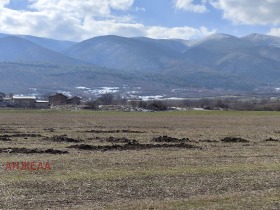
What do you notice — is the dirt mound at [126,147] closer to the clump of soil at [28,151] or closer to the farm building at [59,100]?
the clump of soil at [28,151]

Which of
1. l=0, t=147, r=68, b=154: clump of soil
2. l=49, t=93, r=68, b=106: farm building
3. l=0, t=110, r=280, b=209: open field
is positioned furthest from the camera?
l=49, t=93, r=68, b=106: farm building

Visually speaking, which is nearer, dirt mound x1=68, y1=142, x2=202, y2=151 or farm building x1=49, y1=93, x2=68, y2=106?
dirt mound x1=68, y1=142, x2=202, y2=151

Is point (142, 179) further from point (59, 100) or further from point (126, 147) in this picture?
point (59, 100)

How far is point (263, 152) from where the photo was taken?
81.0ft

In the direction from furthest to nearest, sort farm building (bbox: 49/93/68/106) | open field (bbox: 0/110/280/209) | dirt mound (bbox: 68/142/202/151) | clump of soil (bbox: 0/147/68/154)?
farm building (bbox: 49/93/68/106), dirt mound (bbox: 68/142/202/151), clump of soil (bbox: 0/147/68/154), open field (bbox: 0/110/280/209)

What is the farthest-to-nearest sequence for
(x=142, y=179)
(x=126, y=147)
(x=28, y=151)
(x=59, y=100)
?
1. (x=59, y=100)
2. (x=126, y=147)
3. (x=28, y=151)
4. (x=142, y=179)

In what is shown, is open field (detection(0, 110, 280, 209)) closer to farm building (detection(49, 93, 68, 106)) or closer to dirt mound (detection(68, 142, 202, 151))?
dirt mound (detection(68, 142, 202, 151))

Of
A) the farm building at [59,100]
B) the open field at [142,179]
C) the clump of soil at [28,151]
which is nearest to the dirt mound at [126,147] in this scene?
the open field at [142,179]

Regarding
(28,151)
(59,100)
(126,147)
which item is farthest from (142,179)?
(59,100)

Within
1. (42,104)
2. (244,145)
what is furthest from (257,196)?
(42,104)

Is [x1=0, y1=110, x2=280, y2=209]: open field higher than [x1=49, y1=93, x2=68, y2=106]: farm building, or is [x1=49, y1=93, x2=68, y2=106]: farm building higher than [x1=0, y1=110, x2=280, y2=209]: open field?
[x1=49, y1=93, x2=68, y2=106]: farm building

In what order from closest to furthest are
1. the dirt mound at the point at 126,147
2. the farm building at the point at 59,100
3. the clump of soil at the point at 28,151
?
the clump of soil at the point at 28,151 < the dirt mound at the point at 126,147 < the farm building at the point at 59,100

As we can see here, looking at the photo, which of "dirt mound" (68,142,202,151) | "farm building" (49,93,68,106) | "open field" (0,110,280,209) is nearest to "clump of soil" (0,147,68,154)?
"open field" (0,110,280,209)

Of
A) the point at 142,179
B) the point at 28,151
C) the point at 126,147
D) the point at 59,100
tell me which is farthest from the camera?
the point at 59,100
